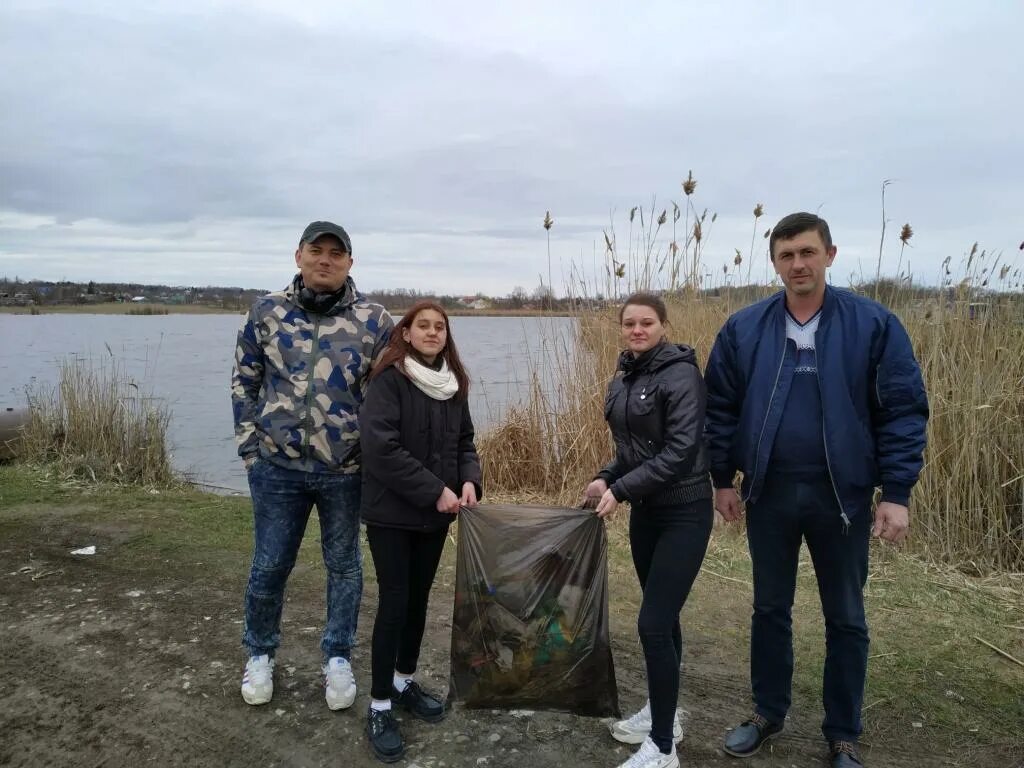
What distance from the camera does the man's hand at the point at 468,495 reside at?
2.55m

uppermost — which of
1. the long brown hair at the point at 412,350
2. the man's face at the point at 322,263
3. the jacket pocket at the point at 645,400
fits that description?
the man's face at the point at 322,263

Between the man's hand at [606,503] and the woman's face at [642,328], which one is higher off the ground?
the woman's face at [642,328]

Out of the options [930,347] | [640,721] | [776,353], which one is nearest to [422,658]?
[640,721]

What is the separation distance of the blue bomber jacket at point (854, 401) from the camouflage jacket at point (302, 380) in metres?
1.33

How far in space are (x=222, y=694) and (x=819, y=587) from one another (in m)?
2.22

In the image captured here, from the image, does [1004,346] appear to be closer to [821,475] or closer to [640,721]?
[821,475]

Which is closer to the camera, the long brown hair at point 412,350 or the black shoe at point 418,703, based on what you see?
the long brown hair at point 412,350

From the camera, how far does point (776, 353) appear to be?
2.40 m

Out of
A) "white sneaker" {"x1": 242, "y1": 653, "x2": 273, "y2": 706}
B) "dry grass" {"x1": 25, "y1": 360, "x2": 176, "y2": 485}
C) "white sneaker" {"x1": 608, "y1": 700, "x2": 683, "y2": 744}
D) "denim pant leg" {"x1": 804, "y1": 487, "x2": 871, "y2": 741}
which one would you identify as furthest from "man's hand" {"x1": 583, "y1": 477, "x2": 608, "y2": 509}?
"dry grass" {"x1": 25, "y1": 360, "x2": 176, "y2": 485}

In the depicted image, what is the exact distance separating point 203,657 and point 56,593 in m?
1.27

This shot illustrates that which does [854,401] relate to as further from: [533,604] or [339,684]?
[339,684]

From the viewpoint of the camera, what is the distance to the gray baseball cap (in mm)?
2584

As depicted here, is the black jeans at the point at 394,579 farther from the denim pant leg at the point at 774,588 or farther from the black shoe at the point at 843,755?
the black shoe at the point at 843,755

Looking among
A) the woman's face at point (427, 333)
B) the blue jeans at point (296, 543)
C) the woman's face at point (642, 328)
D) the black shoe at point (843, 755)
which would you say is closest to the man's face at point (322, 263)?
the woman's face at point (427, 333)
